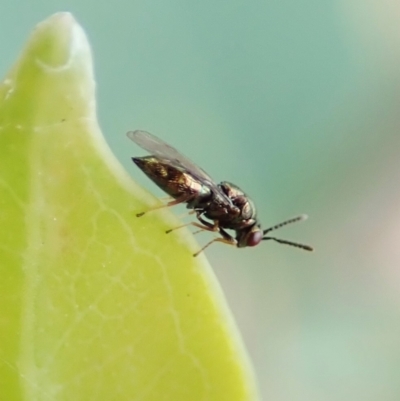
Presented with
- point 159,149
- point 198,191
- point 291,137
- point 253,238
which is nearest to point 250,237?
point 253,238

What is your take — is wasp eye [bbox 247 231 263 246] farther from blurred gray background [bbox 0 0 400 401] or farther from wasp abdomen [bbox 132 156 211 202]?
blurred gray background [bbox 0 0 400 401]

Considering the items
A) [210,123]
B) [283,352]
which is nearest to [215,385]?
[283,352]

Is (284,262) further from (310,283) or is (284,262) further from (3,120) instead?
(3,120)

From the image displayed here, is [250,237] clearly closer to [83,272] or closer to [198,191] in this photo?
[198,191]

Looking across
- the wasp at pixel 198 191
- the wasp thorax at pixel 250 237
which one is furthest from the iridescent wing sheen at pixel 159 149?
the wasp thorax at pixel 250 237

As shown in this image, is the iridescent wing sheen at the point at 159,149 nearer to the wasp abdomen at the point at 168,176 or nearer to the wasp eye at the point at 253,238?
the wasp abdomen at the point at 168,176

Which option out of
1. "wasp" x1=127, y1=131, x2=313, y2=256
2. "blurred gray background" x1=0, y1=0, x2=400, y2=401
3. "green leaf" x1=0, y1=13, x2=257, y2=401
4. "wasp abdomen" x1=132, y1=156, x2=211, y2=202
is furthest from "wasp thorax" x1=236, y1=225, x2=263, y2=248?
"green leaf" x1=0, y1=13, x2=257, y2=401
